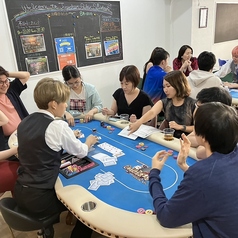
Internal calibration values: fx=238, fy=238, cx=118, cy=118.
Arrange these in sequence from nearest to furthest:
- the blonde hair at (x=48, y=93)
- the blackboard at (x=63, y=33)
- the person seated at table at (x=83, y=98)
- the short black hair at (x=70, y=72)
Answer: the blonde hair at (x=48, y=93)
the short black hair at (x=70, y=72)
the person seated at table at (x=83, y=98)
the blackboard at (x=63, y=33)

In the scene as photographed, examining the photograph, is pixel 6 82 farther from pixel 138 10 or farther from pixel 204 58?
pixel 138 10

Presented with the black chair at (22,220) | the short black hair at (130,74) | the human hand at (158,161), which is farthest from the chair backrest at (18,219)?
the short black hair at (130,74)

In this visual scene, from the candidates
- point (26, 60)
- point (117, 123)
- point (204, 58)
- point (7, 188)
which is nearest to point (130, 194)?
point (117, 123)

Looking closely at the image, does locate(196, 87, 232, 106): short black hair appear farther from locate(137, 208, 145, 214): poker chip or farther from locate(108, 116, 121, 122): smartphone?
locate(108, 116, 121, 122): smartphone

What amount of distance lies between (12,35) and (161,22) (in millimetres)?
2938

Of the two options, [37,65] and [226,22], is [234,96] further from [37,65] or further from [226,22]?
[226,22]

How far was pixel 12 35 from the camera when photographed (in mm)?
3053

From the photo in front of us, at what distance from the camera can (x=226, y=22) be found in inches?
225

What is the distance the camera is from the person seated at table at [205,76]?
2.73 metres

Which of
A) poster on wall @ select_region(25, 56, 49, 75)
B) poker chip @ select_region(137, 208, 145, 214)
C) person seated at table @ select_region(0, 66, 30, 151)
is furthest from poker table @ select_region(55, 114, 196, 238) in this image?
poster on wall @ select_region(25, 56, 49, 75)

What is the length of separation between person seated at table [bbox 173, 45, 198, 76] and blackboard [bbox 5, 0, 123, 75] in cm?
106

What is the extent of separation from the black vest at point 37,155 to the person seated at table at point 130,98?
1.14m

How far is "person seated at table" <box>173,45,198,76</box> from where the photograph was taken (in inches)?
157

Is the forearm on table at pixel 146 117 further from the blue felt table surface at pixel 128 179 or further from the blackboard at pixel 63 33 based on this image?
the blackboard at pixel 63 33
